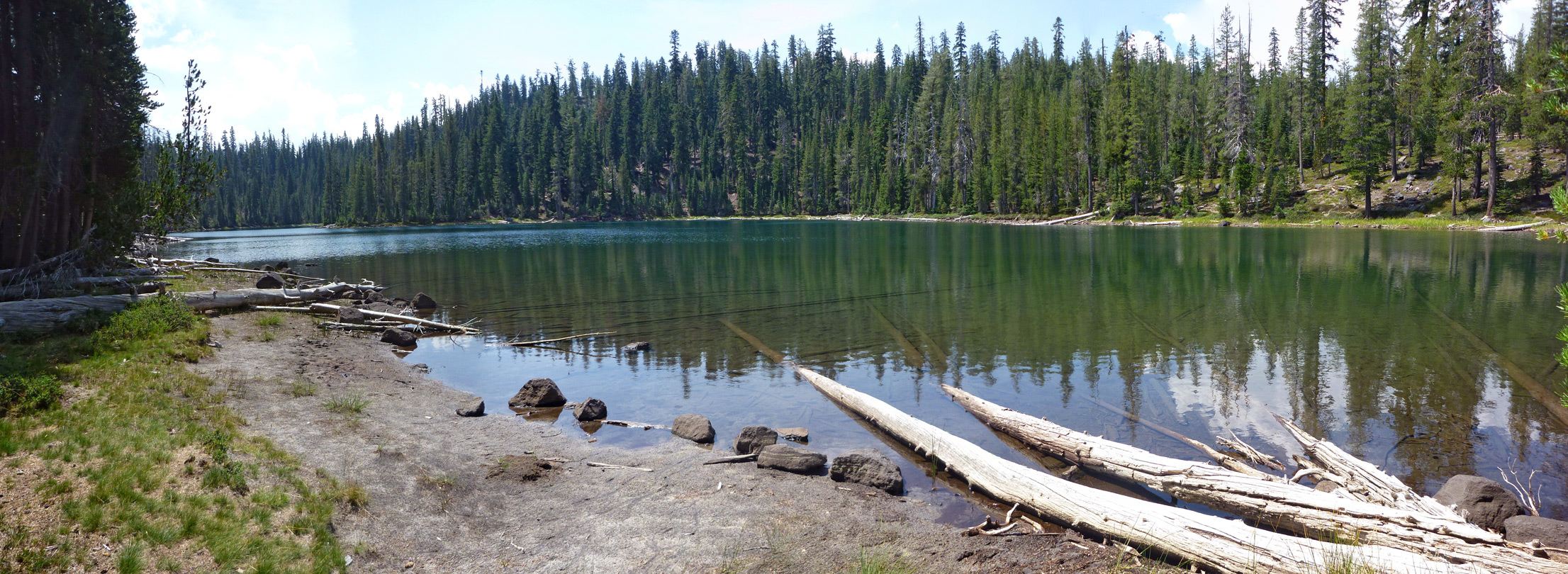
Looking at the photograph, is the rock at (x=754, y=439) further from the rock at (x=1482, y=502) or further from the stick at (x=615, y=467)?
the rock at (x=1482, y=502)

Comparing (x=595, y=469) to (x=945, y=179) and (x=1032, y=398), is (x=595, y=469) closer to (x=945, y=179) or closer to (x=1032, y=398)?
(x=1032, y=398)

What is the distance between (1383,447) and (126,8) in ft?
116

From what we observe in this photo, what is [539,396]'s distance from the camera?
43.8 ft

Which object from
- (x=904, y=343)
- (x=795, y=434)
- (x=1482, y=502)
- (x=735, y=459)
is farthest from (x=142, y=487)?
(x=904, y=343)

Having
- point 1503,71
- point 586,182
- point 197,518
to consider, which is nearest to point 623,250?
point 197,518

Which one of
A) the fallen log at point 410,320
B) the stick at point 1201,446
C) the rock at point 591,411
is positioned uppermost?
the fallen log at point 410,320

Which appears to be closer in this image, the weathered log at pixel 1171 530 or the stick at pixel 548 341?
the weathered log at pixel 1171 530

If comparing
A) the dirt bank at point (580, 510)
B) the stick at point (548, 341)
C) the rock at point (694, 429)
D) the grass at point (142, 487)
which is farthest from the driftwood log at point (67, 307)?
the rock at point (694, 429)

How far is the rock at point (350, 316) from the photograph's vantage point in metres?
21.5

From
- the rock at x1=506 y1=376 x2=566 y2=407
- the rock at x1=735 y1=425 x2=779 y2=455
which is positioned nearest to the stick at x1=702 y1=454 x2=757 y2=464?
the rock at x1=735 y1=425 x2=779 y2=455

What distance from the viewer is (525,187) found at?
14825cm

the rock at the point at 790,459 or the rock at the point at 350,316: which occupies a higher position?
the rock at the point at 350,316

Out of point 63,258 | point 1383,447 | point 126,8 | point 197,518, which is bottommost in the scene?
point 1383,447

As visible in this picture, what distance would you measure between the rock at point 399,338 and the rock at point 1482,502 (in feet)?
69.1
